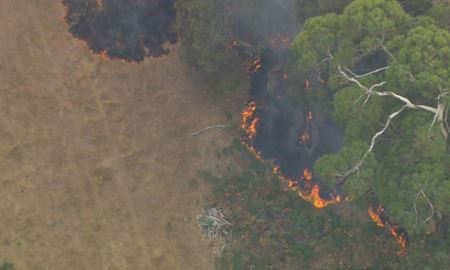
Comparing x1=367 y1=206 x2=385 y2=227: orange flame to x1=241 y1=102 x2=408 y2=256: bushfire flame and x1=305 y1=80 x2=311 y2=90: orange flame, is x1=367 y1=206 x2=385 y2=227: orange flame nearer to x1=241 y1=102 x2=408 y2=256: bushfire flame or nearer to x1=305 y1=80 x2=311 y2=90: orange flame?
x1=241 y1=102 x2=408 y2=256: bushfire flame

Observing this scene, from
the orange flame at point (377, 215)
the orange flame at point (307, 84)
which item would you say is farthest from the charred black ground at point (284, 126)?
the orange flame at point (377, 215)

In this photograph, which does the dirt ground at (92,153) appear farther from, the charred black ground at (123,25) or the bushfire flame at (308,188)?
the bushfire flame at (308,188)

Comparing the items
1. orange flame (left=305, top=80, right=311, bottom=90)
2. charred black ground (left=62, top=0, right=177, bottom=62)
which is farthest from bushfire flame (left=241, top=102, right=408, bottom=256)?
charred black ground (left=62, top=0, right=177, bottom=62)

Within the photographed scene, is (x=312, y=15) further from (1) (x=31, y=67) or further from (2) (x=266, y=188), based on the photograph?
(1) (x=31, y=67)

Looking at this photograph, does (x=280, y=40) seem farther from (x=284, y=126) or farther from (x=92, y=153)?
(x=92, y=153)

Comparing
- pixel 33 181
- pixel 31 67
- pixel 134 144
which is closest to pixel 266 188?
pixel 134 144

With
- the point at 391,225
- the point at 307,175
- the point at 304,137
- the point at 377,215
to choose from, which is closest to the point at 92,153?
the point at 304,137
